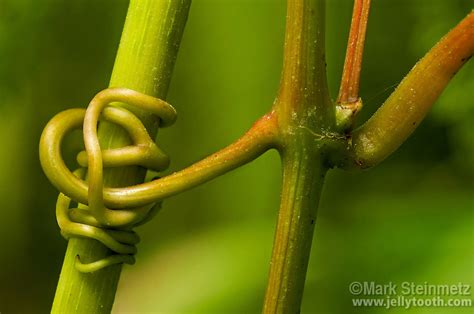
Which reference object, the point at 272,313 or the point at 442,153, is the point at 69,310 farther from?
the point at 442,153

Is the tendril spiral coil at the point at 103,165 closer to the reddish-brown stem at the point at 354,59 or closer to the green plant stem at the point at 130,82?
the green plant stem at the point at 130,82

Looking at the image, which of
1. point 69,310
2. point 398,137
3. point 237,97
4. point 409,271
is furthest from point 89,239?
point 237,97

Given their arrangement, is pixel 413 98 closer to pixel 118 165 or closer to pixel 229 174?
pixel 118 165

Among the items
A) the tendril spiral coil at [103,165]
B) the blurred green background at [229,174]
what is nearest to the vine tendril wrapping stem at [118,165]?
the tendril spiral coil at [103,165]

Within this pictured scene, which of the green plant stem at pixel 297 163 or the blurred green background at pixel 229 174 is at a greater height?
the blurred green background at pixel 229 174

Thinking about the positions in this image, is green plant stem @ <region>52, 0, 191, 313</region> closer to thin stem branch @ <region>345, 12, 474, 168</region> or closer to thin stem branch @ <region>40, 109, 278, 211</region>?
thin stem branch @ <region>40, 109, 278, 211</region>

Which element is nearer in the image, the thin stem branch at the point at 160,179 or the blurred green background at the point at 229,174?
the thin stem branch at the point at 160,179
